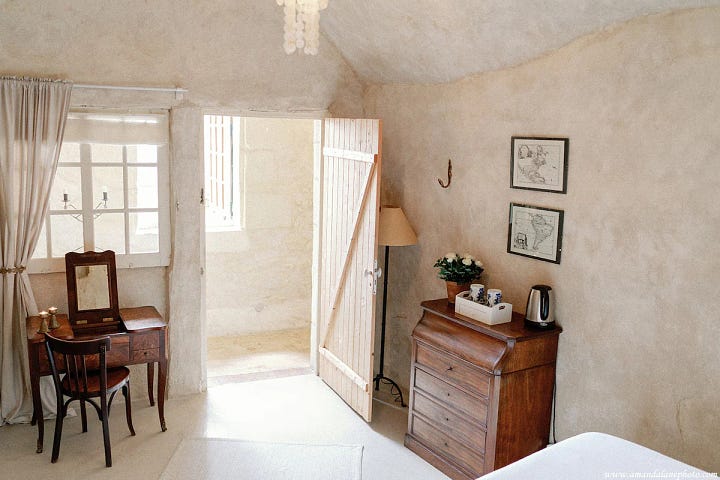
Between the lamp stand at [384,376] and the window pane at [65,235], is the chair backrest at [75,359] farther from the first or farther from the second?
the lamp stand at [384,376]

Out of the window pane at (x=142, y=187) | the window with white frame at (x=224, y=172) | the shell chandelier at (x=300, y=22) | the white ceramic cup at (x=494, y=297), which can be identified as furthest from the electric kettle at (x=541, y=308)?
the window with white frame at (x=224, y=172)

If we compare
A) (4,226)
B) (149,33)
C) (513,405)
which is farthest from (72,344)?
(513,405)

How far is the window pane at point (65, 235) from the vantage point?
4.75m

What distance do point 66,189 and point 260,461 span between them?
2354mm

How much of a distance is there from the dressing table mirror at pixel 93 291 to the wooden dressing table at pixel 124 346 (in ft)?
0.24

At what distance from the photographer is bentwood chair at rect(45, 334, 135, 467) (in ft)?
13.1

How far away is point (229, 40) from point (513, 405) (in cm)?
325

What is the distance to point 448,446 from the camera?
4.09 metres

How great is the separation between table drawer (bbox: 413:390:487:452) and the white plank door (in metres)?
0.56

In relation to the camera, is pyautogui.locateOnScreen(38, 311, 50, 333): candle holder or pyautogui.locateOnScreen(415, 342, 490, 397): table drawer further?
pyautogui.locateOnScreen(38, 311, 50, 333): candle holder

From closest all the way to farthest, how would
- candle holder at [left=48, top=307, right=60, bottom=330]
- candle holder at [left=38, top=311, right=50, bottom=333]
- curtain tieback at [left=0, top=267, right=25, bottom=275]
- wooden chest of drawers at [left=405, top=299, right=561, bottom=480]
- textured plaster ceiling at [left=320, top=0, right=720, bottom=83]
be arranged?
1. textured plaster ceiling at [left=320, top=0, right=720, bottom=83]
2. wooden chest of drawers at [left=405, top=299, right=561, bottom=480]
3. candle holder at [left=38, top=311, right=50, bottom=333]
4. candle holder at [left=48, top=307, right=60, bottom=330]
5. curtain tieback at [left=0, top=267, right=25, bottom=275]

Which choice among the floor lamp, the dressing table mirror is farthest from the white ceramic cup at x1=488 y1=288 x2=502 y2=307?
the dressing table mirror

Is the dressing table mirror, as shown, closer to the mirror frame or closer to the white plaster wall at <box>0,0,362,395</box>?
the mirror frame

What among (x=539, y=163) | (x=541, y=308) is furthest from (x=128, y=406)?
(x=539, y=163)
